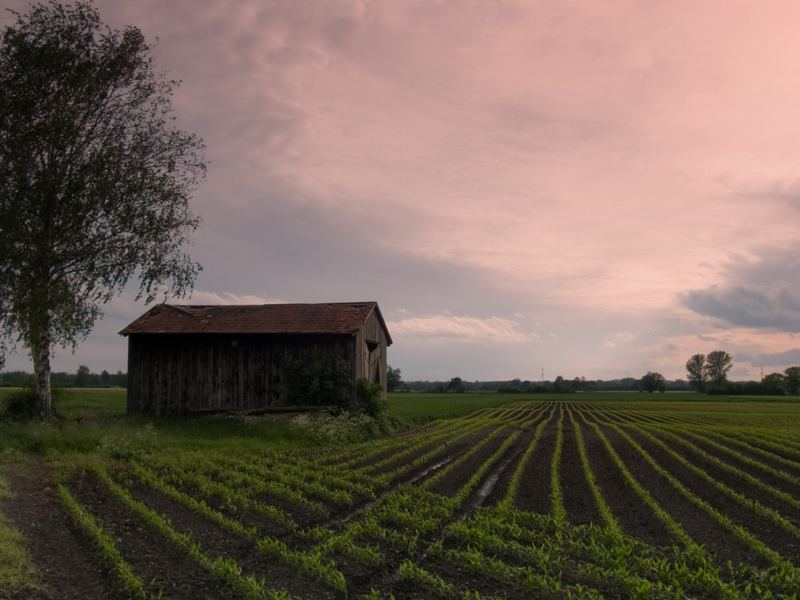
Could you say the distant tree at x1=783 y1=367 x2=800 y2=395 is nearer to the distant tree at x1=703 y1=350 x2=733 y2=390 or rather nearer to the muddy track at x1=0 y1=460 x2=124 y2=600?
the distant tree at x1=703 y1=350 x2=733 y2=390

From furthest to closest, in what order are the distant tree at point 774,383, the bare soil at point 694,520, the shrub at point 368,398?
the distant tree at point 774,383 < the shrub at point 368,398 < the bare soil at point 694,520

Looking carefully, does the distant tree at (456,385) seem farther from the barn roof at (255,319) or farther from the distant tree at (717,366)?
the barn roof at (255,319)

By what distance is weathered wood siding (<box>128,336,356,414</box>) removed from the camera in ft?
93.3

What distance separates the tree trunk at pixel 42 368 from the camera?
22.5m

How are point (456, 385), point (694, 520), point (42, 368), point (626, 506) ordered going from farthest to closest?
point (456, 385), point (42, 368), point (626, 506), point (694, 520)

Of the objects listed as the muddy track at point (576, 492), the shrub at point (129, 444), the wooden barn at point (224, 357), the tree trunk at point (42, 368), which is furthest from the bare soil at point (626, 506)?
the tree trunk at point (42, 368)

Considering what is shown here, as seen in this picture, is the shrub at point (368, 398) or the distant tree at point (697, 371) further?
the distant tree at point (697, 371)

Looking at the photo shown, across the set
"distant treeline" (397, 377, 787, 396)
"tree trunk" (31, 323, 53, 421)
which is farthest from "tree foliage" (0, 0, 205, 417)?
"distant treeline" (397, 377, 787, 396)

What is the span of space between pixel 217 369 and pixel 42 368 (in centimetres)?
767

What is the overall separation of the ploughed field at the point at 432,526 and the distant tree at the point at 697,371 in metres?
157

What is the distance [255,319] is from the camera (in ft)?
98.9

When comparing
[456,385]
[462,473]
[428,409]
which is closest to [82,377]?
[456,385]

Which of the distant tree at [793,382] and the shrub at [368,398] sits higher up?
the shrub at [368,398]

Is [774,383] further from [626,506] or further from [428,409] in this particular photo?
[626,506]
